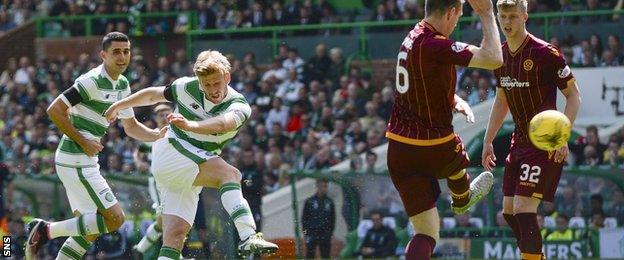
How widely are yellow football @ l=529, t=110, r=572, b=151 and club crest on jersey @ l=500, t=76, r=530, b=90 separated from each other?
0.62 meters

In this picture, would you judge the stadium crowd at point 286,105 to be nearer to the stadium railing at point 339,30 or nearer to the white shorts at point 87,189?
the stadium railing at point 339,30

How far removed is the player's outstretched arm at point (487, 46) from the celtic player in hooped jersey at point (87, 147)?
3863 mm

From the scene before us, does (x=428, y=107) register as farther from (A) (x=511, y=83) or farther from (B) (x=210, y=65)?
(B) (x=210, y=65)

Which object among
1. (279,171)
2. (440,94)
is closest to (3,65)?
(279,171)

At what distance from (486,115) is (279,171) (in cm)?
324

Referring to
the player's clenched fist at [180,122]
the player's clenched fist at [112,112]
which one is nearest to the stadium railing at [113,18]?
the player's clenched fist at [112,112]

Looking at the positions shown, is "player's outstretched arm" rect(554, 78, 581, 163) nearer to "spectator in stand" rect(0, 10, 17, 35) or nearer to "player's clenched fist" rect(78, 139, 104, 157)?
"player's clenched fist" rect(78, 139, 104, 157)

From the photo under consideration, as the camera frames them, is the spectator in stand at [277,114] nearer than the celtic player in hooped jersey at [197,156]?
No

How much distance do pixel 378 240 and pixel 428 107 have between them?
8.19 metres

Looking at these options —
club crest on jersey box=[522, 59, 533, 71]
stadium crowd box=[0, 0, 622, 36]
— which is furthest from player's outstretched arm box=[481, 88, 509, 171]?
stadium crowd box=[0, 0, 622, 36]

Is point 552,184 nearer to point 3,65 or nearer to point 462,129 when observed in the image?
point 462,129

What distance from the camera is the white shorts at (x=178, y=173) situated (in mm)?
10930

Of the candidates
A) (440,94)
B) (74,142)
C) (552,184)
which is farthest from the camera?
(74,142)

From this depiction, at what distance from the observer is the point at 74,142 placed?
1261 centimetres
